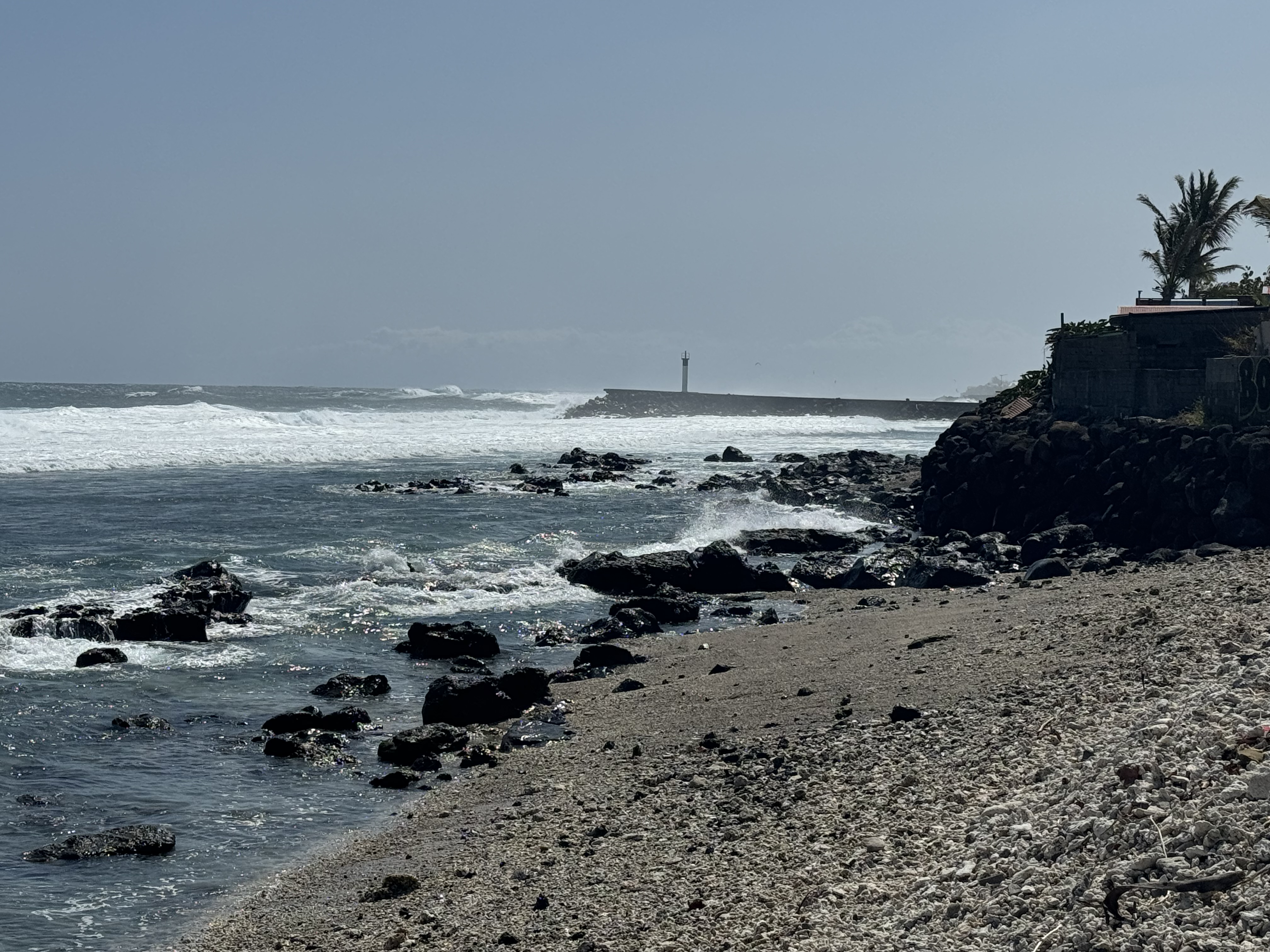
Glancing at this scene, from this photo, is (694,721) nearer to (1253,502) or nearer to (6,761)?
(6,761)

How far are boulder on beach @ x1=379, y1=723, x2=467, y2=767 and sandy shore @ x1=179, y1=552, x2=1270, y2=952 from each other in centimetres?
68

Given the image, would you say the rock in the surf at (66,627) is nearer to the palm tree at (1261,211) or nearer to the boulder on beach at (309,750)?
the boulder on beach at (309,750)

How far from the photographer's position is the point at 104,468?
141 ft

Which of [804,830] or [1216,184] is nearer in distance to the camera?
[804,830]

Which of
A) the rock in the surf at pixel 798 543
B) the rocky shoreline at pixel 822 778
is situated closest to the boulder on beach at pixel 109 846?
the rocky shoreline at pixel 822 778

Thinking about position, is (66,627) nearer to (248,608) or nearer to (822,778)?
(248,608)

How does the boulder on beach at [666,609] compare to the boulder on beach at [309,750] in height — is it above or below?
above

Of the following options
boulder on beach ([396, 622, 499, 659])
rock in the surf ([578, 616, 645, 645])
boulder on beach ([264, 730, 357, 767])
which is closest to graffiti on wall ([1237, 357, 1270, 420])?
rock in the surf ([578, 616, 645, 645])

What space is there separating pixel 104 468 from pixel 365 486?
35.3 feet

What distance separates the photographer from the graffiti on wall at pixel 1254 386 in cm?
2255

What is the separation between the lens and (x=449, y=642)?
15.8 meters

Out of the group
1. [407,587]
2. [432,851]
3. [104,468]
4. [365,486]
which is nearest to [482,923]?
[432,851]

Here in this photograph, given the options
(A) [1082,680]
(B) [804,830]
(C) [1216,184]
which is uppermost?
(C) [1216,184]

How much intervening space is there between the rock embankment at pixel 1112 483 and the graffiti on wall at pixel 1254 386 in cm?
91
